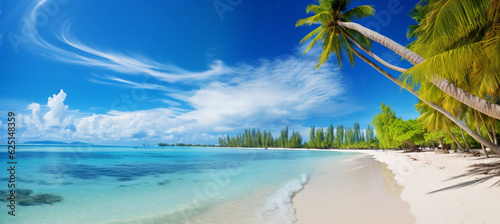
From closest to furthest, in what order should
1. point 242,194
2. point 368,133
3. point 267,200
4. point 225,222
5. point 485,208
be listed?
1. point 485,208
2. point 225,222
3. point 267,200
4. point 242,194
5. point 368,133

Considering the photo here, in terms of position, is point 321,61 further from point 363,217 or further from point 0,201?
point 0,201

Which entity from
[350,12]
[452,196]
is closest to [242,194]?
[452,196]

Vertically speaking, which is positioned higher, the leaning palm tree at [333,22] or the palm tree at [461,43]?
the leaning palm tree at [333,22]

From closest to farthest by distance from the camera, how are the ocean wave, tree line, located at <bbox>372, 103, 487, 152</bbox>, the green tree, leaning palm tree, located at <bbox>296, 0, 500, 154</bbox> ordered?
1. the ocean wave
2. leaning palm tree, located at <bbox>296, 0, 500, 154</bbox>
3. tree line, located at <bbox>372, 103, 487, 152</bbox>
4. the green tree

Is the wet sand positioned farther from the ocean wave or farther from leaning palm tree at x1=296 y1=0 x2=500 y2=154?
leaning palm tree at x1=296 y1=0 x2=500 y2=154

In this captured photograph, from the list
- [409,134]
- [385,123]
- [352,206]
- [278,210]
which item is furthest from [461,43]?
[385,123]

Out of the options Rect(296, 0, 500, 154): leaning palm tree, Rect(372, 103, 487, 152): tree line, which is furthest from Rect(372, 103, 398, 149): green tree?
Rect(296, 0, 500, 154): leaning palm tree

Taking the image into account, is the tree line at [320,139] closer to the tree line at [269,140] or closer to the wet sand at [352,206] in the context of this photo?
the tree line at [269,140]

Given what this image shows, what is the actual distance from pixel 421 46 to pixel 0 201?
1559 cm

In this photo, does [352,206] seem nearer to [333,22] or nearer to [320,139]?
[333,22]

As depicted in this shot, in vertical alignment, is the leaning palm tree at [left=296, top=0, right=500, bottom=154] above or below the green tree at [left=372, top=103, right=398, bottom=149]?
above

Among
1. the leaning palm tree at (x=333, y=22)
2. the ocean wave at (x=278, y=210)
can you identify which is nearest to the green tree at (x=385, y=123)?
the leaning palm tree at (x=333, y=22)

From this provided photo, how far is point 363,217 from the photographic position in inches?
199

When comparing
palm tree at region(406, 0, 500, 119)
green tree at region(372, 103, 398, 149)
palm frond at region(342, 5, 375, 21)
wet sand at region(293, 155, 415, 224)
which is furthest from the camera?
green tree at region(372, 103, 398, 149)
